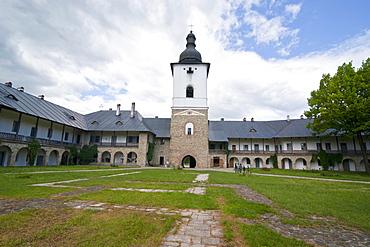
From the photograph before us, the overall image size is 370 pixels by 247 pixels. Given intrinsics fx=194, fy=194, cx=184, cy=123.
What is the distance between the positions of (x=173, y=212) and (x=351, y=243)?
336cm

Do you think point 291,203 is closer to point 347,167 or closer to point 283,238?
point 283,238

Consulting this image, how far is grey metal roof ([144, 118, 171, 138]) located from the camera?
32875 millimetres

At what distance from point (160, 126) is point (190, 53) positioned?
44.3ft

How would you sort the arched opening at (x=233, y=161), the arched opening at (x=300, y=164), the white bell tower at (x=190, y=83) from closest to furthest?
1. the arched opening at (x=300, y=164)
2. the white bell tower at (x=190, y=83)
3. the arched opening at (x=233, y=161)

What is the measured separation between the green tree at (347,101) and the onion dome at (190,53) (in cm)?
1786

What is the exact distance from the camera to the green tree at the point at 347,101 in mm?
20094

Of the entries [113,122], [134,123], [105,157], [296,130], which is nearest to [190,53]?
[134,123]

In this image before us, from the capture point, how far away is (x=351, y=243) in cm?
326

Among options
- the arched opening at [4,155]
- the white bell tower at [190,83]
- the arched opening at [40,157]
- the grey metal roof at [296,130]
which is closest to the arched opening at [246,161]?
the grey metal roof at [296,130]

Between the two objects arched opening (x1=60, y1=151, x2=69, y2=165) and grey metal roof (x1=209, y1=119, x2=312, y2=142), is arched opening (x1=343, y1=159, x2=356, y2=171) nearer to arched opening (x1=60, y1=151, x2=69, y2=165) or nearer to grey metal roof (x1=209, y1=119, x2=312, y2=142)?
grey metal roof (x1=209, y1=119, x2=312, y2=142)

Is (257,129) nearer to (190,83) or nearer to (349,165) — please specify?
(349,165)

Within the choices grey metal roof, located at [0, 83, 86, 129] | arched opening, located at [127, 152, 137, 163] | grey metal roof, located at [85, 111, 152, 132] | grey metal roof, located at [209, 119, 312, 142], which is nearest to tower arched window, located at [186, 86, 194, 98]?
grey metal roof, located at [209, 119, 312, 142]

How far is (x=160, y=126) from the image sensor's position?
34750 millimetres

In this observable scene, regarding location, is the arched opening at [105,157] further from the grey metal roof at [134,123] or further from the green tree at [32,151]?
the green tree at [32,151]
